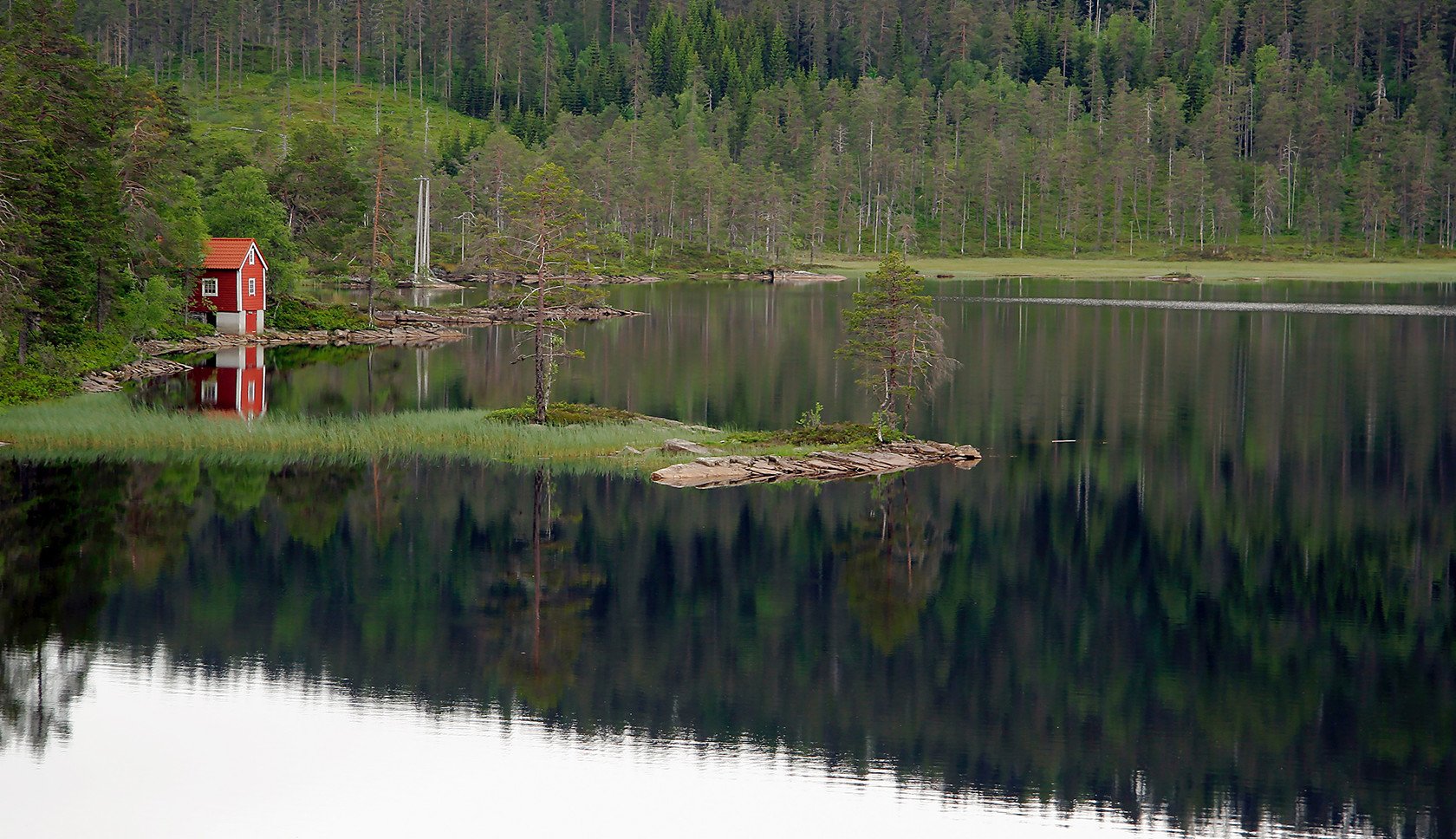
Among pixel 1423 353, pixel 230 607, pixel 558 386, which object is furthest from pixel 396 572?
pixel 1423 353

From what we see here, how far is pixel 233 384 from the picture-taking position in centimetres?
6053

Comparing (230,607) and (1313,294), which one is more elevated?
(1313,294)

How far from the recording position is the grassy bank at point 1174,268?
167m

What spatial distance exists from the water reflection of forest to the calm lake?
11cm

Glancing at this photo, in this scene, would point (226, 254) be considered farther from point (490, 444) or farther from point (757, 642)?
point (757, 642)

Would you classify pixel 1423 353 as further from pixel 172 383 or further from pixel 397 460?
pixel 172 383

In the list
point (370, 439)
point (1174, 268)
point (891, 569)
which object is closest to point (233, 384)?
point (370, 439)

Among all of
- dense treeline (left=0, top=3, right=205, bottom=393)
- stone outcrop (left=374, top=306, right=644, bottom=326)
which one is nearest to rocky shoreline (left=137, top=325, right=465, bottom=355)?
stone outcrop (left=374, top=306, right=644, bottom=326)

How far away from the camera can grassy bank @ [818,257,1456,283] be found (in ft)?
549

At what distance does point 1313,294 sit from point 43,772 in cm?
13690

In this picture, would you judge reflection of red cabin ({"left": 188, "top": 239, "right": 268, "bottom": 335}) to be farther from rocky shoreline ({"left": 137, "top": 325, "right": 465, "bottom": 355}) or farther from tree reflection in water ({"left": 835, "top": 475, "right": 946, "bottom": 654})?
tree reflection in water ({"left": 835, "top": 475, "right": 946, "bottom": 654})

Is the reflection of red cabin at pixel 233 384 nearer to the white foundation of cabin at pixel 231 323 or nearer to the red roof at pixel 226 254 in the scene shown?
the white foundation of cabin at pixel 231 323

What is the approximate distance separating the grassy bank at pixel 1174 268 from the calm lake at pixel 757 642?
126898 mm

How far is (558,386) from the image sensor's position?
62.3 meters
